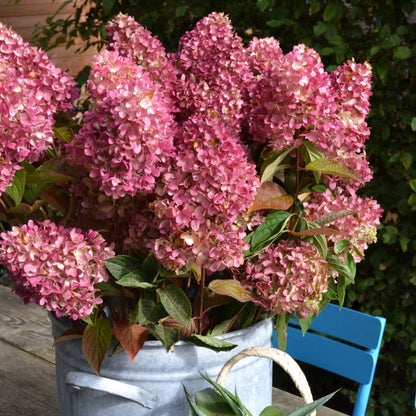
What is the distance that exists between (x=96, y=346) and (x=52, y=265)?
11 centimetres

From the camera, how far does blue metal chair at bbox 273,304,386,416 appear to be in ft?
3.84

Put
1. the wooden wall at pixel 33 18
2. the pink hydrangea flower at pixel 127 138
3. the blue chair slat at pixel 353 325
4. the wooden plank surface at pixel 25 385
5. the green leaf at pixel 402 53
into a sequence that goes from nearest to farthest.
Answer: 1. the pink hydrangea flower at pixel 127 138
2. the wooden plank surface at pixel 25 385
3. the blue chair slat at pixel 353 325
4. the green leaf at pixel 402 53
5. the wooden wall at pixel 33 18

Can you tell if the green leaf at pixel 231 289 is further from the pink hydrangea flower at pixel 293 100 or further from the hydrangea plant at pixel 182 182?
the pink hydrangea flower at pixel 293 100

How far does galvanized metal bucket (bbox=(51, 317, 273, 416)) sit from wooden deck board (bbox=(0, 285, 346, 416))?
0.39 metres

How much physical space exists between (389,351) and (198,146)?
1529 millimetres

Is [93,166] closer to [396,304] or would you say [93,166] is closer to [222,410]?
[222,410]

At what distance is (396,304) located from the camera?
1780 mm

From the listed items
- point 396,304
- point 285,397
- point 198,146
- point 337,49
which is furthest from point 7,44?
point 396,304

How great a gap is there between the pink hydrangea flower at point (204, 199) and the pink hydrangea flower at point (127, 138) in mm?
17

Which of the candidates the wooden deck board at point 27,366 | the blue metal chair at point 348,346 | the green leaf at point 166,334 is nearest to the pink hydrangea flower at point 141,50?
the green leaf at point 166,334

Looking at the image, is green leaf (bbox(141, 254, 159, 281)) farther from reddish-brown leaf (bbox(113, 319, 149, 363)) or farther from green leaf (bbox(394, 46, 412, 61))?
green leaf (bbox(394, 46, 412, 61))

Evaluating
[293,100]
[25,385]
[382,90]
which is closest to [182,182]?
[293,100]

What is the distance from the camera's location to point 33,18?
2.81 meters

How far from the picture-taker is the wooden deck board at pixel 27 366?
3.26 feet
